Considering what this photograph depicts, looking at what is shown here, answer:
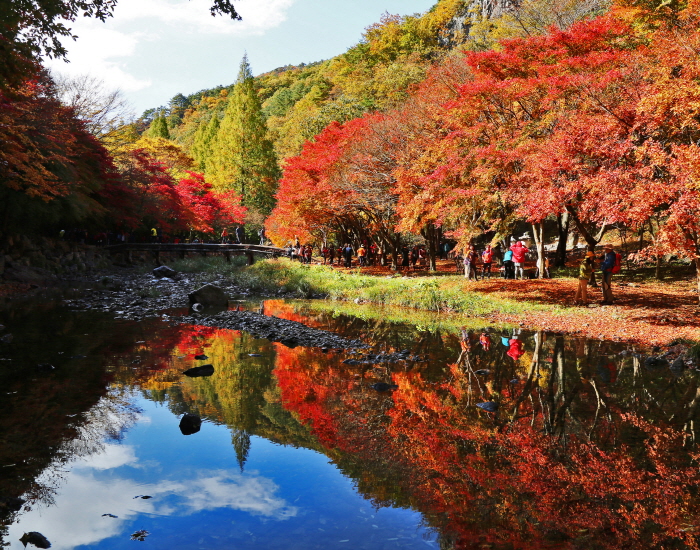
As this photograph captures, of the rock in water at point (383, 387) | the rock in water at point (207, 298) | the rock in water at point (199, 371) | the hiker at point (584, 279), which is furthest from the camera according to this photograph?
the rock in water at point (207, 298)

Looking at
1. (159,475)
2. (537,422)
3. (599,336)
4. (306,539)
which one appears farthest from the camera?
(599,336)

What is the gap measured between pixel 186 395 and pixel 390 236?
21.5 m

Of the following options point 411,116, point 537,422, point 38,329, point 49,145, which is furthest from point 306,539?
point 49,145

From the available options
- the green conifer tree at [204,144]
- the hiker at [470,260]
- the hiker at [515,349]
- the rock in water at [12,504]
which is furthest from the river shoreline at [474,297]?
the green conifer tree at [204,144]

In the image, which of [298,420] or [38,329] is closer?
[298,420]

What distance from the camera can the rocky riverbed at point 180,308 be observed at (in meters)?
12.4

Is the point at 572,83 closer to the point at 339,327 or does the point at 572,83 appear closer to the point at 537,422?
the point at 339,327

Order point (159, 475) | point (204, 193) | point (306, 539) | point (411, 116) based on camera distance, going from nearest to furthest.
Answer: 1. point (306, 539)
2. point (159, 475)
3. point (411, 116)
4. point (204, 193)

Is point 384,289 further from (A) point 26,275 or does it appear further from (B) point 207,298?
(A) point 26,275

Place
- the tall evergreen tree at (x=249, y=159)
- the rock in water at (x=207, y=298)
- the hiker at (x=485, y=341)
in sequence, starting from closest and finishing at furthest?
the hiker at (x=485, y=341) < the rock in water at (x=207, y=298) < the tall evergreen tree at (x=249, y=159)

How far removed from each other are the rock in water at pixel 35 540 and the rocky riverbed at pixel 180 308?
7.42 m

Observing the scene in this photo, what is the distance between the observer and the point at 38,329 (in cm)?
1284

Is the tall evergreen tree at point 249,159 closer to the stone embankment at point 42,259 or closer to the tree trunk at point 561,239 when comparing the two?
the stone embankment at point 42,259

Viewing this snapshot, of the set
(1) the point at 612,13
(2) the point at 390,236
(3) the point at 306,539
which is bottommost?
(3) the point at 306,539
